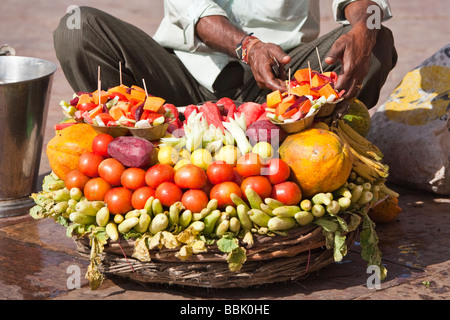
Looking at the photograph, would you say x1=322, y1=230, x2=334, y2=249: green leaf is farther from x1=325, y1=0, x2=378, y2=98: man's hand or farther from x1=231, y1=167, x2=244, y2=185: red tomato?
x1=325, y1=0, x2=378, y2=98: man's hand

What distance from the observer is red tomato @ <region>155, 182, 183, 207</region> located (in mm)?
2492

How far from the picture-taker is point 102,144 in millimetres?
2645

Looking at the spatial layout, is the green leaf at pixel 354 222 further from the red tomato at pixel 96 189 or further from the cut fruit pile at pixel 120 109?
the red tomato at pixel 96 189

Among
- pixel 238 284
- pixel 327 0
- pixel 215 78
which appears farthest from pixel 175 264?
pixel 327 0

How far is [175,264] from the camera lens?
2.51m

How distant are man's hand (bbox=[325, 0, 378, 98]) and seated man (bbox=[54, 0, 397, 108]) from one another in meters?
0.02

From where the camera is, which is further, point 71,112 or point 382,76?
point 382,76

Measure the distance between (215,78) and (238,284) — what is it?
4.36ft

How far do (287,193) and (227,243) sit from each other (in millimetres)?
287

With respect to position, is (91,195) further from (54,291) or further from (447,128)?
(447,128)

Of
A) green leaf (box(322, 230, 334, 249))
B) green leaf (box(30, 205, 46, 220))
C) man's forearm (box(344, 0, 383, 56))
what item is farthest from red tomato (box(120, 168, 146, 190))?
man's forearm (box(344, 0, 383, 56))

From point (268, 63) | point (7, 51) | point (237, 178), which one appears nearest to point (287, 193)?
point (237, 178)

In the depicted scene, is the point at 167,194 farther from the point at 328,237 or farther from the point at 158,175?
the point at 328,237

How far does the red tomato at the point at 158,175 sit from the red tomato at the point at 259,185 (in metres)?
0.26
